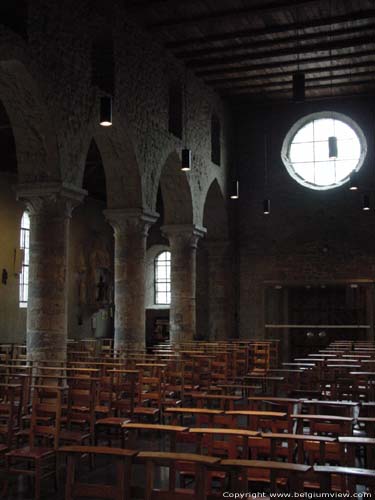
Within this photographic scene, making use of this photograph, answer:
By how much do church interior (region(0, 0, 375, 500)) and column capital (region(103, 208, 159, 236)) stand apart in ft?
0.17

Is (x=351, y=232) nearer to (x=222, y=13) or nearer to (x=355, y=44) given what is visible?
(x=355, y=44)

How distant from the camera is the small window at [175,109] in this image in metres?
17.9

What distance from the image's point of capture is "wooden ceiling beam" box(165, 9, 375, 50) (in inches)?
593

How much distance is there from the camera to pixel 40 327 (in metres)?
11.3

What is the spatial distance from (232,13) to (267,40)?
2.20m

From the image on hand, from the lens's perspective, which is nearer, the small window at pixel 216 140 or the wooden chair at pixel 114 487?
the wooden chair at pixel 114 487

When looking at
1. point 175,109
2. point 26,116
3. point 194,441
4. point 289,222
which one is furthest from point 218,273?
point 194,441

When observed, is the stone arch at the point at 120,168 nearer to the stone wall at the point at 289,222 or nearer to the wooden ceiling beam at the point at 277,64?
the wooden ceiling beam at the point at 277,64

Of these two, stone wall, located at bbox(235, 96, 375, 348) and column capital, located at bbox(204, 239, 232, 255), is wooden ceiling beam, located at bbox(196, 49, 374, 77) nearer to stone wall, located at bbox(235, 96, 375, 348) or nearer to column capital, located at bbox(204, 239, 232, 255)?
stone wall, located at bbox(235, 96, 375, 348)

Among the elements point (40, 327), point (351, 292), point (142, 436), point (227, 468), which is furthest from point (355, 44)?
point (227, 468)

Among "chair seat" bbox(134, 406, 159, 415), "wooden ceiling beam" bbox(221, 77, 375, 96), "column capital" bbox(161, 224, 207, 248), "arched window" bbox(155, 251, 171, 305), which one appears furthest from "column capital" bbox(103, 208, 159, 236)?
"arched window" bbox(155, 251, 171, 305)

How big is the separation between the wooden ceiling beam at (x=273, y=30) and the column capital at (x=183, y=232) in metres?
4.87

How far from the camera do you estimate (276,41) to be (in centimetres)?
1662

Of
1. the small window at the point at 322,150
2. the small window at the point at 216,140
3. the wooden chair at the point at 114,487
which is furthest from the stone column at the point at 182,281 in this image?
the wooden chair at the point at 114,487
